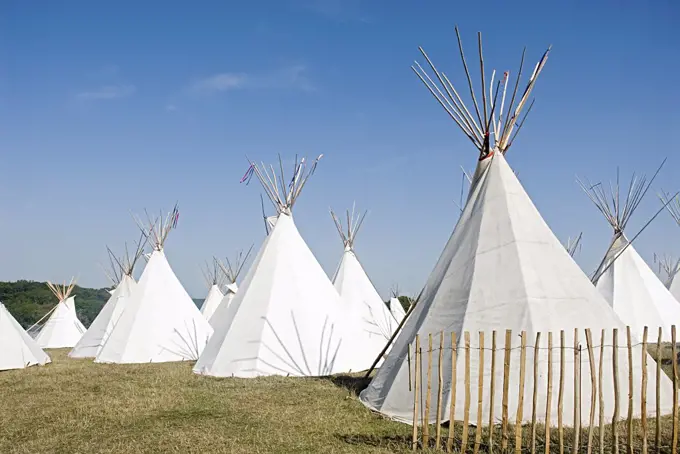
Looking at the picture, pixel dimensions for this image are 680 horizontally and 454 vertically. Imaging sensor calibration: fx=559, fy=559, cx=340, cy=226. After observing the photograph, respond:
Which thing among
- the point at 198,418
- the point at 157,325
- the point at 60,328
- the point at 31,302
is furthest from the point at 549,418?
the point at 31,302

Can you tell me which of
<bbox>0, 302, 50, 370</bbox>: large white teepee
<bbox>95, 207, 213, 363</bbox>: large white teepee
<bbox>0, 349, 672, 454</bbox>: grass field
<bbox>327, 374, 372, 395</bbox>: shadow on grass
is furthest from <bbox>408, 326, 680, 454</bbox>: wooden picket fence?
<bbox>0, 302, 50, 370</bbox>: large white teepee

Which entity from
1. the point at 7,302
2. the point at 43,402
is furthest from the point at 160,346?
the point at 7,302

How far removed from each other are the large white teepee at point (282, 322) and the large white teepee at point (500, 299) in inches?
131

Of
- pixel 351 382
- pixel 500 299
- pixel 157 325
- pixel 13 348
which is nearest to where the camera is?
pixel 500 299

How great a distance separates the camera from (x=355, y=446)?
4680 millimetres

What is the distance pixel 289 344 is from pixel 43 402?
12.7 feet

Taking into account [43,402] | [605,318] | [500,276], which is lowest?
[43,402]

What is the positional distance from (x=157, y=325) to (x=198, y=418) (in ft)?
25.6

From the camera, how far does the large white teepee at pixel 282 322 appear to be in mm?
9539

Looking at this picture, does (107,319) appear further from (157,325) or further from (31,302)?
(31,302)

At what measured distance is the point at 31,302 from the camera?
126 feet

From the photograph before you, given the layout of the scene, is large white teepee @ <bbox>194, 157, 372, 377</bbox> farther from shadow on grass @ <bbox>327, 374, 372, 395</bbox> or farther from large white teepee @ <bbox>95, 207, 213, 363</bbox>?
large white teepee @ <bbox>95, 207, 213, 363</bbox>

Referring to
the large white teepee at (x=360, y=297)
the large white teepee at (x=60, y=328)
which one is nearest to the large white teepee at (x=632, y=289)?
the large white teepee at (x=360, y=297)

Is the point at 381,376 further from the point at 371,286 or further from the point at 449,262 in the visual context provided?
the point at 371,286
